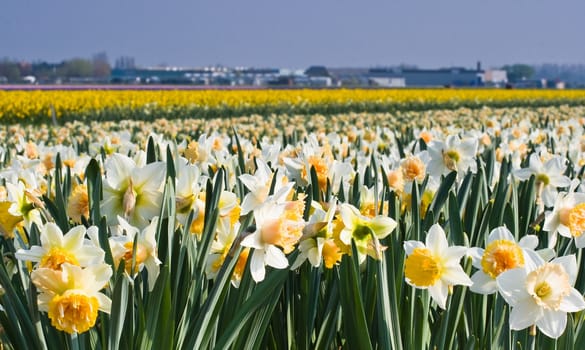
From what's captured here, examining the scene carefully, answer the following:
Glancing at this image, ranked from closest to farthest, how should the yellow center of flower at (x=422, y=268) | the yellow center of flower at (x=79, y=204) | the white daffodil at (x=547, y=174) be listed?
the yellow center of flower at (x=422, y=268), the yellow center of flower at (x=79, y=204), the white daffodil at (x=547, y=174)

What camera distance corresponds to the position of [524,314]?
3.71 ft

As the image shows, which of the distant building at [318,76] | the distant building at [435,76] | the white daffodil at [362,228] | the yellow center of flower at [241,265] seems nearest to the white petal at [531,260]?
the white daffodil at [362,228]

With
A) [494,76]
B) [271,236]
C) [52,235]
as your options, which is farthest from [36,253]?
[494,76]

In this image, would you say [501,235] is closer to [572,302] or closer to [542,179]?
[572,302]

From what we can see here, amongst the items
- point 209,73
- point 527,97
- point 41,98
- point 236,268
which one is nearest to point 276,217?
point 236,268

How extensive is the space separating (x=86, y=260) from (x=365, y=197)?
0.85 metres

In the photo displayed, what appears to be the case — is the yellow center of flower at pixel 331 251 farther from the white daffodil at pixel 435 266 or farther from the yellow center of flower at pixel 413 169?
the yellow center of flower at pixel 413 169

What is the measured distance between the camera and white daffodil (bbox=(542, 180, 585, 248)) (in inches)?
59.9

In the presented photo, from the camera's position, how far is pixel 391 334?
1.33 metres

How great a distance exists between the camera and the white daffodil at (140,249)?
1.25 meters

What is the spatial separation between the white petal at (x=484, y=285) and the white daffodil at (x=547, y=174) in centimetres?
103

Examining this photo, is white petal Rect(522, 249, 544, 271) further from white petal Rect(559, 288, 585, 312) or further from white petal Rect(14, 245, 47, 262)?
white petal Rect(14, 245, 47, 262)

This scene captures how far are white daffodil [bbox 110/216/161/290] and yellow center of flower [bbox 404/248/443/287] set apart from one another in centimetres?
44

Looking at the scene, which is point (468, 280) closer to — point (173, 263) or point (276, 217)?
point (276, 217)
